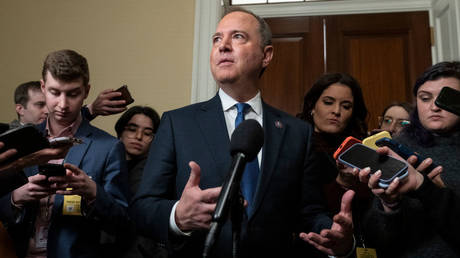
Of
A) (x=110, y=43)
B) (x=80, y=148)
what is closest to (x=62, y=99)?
(x=80, y=148)

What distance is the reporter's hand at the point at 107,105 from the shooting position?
223 centimetres

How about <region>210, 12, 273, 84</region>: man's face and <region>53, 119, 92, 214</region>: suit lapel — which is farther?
<region>53, 119, 92, 214</region>: suit lapel

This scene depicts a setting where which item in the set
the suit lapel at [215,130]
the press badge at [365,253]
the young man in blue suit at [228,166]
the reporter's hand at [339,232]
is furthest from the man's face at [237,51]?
the press badge at [365,253]

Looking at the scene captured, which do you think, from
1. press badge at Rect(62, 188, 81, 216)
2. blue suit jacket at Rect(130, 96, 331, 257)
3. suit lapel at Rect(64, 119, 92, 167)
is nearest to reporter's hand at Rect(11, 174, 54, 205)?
press badge at Rect(62, 188, 81, 216)

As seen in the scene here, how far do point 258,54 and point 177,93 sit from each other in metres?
1.49

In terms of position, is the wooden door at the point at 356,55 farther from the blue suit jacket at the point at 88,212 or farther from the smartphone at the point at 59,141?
the smartphone at the point at 59,141

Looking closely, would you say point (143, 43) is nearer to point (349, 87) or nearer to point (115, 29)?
point (115, 29)

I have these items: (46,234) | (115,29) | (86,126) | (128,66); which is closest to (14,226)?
(46,234)

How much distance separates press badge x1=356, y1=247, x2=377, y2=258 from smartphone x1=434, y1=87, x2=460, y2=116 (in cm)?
84

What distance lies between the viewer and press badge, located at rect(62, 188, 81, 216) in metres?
1.65

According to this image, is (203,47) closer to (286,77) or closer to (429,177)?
(286,77)

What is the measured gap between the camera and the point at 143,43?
323 centimetres

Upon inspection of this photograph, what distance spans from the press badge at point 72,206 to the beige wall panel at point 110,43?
148cm

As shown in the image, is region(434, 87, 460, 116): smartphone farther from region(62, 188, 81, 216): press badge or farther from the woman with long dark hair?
region(62, 188, 81, 216): press badge
